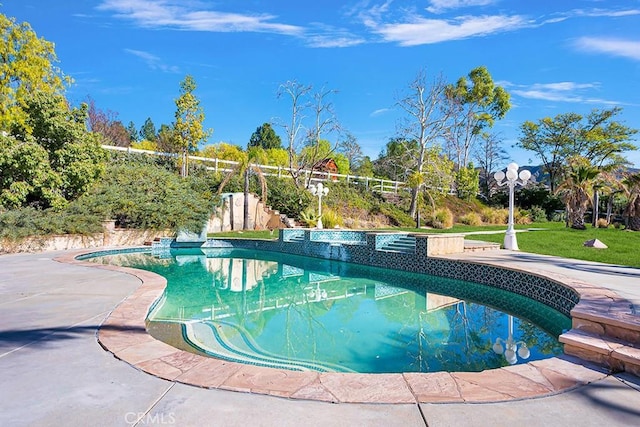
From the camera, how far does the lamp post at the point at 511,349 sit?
4.09 meters

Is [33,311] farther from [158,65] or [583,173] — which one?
[583,173]

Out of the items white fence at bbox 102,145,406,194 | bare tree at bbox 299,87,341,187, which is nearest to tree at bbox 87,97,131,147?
white fence at bbox 102,145,406,194

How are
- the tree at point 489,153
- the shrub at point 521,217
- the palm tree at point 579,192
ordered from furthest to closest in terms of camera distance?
1. the tree at point 489,153
2. the shrub at point 521,217
3. the palm tree at point 579,192

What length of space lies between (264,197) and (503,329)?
558 inches

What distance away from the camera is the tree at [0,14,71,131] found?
13413 millimetres

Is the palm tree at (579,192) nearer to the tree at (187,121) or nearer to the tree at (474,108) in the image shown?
the tree at (474,108)

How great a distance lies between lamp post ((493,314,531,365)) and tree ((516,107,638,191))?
2847cm

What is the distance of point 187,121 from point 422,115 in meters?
13.6

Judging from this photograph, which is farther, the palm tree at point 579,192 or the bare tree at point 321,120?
the bare tree at point 321,120

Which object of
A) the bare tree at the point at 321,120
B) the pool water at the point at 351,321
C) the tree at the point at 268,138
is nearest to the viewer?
the pool water at the point at 351,321

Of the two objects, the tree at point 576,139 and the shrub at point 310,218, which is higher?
the tree at point 576,139

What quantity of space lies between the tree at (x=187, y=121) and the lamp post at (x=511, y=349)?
56.2 ft

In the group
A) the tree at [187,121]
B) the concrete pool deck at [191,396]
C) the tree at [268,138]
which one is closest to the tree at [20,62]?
the tree at [187,121]

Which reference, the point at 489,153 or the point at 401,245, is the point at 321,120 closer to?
the point at 401,245
